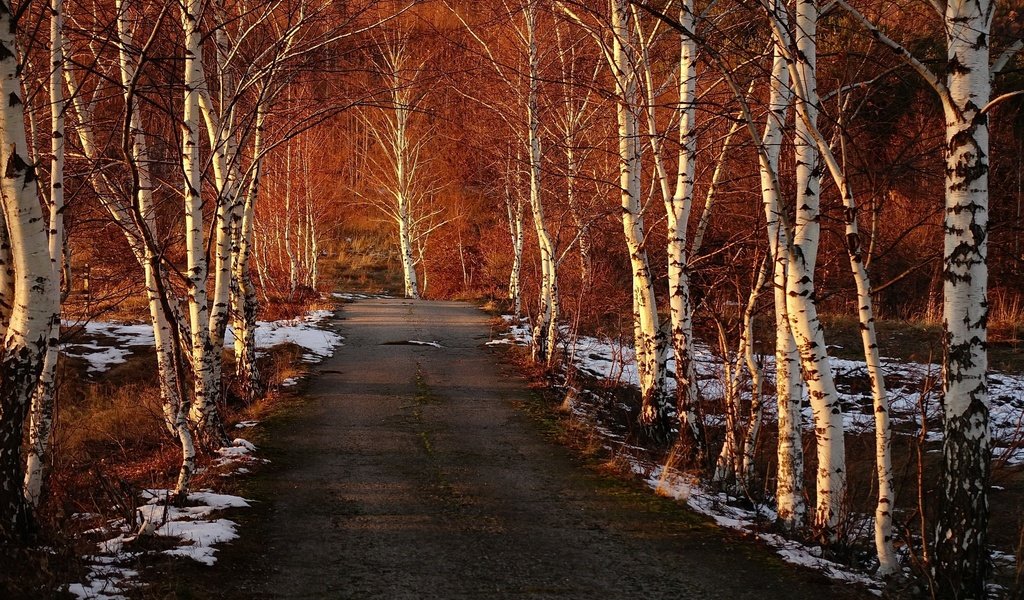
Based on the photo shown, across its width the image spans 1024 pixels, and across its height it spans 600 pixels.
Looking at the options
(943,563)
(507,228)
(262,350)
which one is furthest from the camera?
(507,228)

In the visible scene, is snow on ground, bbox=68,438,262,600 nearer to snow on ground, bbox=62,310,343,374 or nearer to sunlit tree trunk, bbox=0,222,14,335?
sunlit tree trunk, bbox=0,222,14,335

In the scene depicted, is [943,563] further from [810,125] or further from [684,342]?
[684,342]

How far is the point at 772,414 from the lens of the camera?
1150 cm

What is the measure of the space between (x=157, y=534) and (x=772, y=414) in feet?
27.9

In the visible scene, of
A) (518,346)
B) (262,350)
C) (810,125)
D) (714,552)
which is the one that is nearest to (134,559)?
(714,552)

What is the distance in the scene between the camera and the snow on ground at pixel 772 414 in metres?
6.16

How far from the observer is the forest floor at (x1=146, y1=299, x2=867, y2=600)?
5.22 m

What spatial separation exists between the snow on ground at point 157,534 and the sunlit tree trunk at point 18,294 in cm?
57

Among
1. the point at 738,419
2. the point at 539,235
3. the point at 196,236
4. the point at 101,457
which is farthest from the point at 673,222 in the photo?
the point at 101,457

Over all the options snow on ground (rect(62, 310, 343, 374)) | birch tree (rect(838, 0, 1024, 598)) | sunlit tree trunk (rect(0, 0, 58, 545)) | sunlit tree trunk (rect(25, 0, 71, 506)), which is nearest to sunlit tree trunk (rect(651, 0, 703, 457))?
birch tree (rect(838, 0, 1024, 598))

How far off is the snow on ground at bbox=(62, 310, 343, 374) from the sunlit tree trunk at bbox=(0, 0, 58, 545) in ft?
32.0

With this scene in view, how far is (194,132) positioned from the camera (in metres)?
8.23

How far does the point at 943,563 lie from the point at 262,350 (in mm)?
12734

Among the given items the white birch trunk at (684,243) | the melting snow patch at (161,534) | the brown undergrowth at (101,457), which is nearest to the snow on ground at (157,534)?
the melting snow patch at (161,534)
